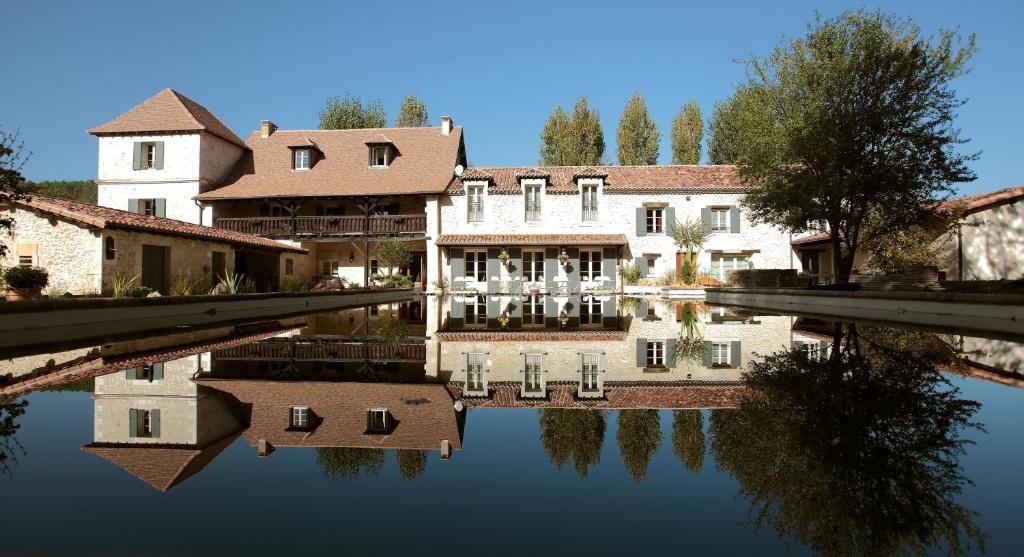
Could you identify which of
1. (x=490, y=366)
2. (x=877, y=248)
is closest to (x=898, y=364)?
(x=490, y=366)

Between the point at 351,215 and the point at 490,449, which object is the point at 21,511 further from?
the point at 351,215

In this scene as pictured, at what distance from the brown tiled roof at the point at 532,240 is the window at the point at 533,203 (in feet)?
4.50

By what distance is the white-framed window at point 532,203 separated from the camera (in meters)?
28.8

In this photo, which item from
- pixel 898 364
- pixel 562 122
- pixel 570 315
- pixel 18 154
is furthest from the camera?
pixel 562 122

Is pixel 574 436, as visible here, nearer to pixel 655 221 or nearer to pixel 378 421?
pixel 378 421

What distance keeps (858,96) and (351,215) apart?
22.2m

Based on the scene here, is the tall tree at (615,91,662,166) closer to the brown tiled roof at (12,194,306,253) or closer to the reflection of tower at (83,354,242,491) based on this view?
the brown tiled roof at (12,194,306,253)

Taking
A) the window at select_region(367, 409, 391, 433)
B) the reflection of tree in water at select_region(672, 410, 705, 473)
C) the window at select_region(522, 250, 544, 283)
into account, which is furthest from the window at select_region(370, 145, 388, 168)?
the reflection of tree in water at select_region(672, 410, 705, 473)

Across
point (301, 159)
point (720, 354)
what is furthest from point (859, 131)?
point (301, 159)

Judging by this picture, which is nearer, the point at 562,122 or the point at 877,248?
the point at 877,248

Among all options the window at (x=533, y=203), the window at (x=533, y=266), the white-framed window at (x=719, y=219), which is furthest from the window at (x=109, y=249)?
the white-framed window at (x=719, y=219)

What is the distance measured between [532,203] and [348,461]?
1041 inches

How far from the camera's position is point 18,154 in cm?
1032

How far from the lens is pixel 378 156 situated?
30391mm
